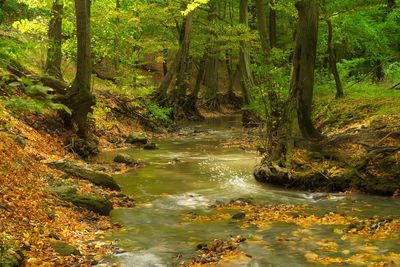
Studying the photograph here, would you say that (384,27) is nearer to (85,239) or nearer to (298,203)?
(298,203)

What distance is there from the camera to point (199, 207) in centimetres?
944

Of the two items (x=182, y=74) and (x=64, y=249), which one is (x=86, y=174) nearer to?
(x=64, y=249)

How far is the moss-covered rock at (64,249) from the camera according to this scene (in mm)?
6014

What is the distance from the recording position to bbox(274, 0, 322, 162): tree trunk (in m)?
12.0

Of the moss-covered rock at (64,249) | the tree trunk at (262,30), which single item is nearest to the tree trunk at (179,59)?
the tree trunk at (262,30)

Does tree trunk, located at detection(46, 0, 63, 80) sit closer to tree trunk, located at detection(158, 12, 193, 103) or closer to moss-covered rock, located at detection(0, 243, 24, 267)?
tree trunk, located at detection(158, 12, 193, 103)

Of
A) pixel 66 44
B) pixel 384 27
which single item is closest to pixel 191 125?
pixel 66 44

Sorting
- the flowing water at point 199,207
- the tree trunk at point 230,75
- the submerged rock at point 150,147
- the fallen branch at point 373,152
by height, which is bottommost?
the flowing water at point 199,207

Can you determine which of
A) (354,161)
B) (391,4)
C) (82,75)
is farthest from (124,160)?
(391,4)

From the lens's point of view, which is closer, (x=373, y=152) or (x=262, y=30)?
(x=373, y=152)

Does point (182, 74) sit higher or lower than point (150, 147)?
higher

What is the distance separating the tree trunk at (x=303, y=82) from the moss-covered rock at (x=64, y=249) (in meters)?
6.90

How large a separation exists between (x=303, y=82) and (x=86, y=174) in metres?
6.03

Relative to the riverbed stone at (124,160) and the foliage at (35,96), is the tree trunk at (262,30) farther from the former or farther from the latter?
the foliage at (35,96)
